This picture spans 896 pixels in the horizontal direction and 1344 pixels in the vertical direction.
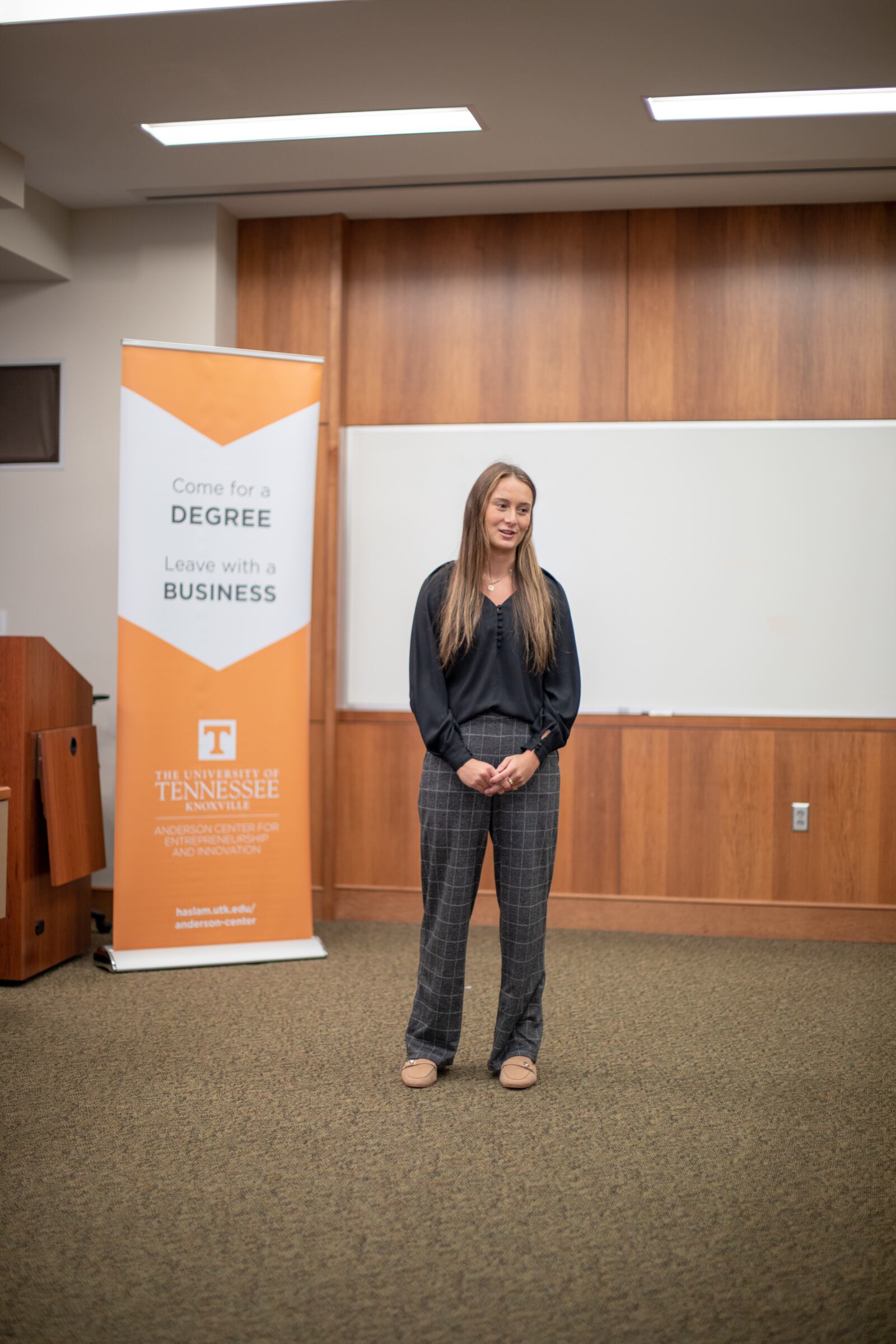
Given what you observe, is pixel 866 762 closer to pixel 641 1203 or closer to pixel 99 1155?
pixel 641 1203

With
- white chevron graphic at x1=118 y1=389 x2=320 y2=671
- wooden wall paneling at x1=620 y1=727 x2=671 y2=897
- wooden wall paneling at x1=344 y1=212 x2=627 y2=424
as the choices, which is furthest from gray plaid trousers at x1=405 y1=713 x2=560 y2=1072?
wooden wall paneling at x1=344 y1=212 x2=627 y2=424

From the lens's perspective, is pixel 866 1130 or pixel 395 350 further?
pixel 395 350

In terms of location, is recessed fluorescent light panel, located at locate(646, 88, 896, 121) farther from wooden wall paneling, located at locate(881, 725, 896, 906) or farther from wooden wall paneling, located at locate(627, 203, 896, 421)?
wooden wall paneling, located at locate(881, 725, 896, 906)

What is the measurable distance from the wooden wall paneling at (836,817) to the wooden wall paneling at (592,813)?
75cm

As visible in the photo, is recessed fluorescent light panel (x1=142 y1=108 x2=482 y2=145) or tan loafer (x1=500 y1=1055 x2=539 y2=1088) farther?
recessed fluorescent light panel (x1=142 y1=108 x2=482 y2=145)

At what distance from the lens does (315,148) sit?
4.64m

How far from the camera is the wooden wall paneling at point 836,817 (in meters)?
5.12

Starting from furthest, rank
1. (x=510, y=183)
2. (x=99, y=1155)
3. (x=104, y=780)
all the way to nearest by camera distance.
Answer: (x=104, y=780)
(x=510, y=183)
(x=99, y=1155)

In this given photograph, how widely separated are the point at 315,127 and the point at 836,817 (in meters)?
3.79

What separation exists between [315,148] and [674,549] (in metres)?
2.37

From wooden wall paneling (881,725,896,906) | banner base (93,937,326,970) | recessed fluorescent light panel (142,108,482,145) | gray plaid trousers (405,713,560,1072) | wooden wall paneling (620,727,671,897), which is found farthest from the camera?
wooden wall paneling (620,727,671,897)

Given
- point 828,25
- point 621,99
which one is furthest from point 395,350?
point 828,25

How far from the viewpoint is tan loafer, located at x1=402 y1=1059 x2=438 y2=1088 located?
10.2ft

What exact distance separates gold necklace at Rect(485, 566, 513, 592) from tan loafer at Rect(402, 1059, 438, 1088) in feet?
4.44
